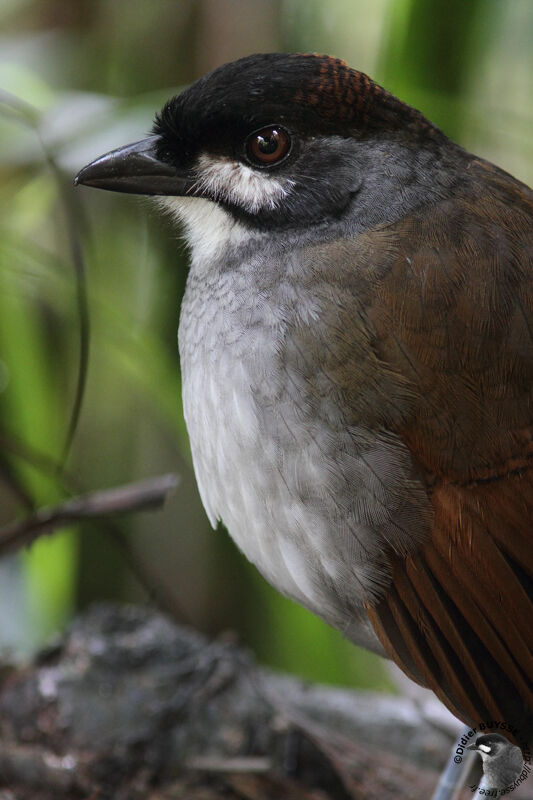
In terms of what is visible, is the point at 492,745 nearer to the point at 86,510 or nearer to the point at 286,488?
the point at 286,488

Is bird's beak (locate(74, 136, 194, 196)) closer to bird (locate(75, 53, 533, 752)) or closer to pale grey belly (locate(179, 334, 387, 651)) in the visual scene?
bird (locate(75, 53, 533, 752))

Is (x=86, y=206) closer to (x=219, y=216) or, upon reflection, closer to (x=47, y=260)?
(x=47, y=260)

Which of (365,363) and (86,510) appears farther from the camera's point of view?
(86,510)

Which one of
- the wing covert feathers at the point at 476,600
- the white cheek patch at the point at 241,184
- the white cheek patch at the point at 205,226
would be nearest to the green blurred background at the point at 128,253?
the white cheek patch at the point at 205,226

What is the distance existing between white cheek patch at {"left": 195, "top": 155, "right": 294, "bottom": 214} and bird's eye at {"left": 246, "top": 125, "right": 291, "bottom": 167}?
0.07ft

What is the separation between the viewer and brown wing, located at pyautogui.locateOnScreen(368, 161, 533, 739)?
1.51 meters

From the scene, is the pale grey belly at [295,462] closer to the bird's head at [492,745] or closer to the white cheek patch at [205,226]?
the white cheek patch at [205,226]

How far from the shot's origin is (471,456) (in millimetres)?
1513

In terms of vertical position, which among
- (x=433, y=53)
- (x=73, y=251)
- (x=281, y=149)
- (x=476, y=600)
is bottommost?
(x=476, y=600)

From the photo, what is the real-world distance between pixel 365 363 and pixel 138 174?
0.55 m

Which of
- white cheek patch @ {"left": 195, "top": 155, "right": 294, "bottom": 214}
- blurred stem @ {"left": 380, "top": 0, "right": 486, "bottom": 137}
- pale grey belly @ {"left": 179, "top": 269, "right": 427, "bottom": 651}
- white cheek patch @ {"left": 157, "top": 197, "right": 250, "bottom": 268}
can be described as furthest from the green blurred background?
pale grey belly @ {"left": 179, "top": 269, "right": 427, "bottom": 651}

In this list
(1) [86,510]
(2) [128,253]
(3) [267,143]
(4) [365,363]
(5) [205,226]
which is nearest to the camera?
(4) [365,363]

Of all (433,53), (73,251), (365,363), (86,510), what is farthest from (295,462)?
(433,53)

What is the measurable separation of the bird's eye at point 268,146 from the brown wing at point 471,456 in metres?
0.27
